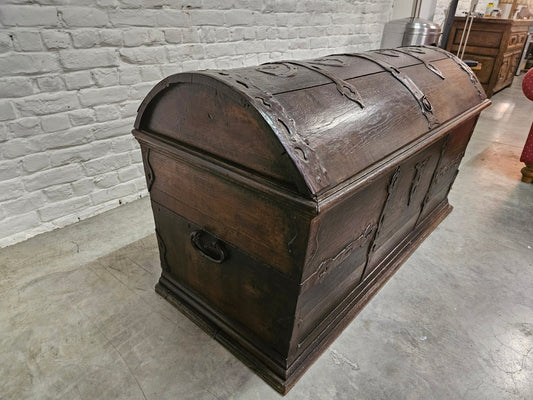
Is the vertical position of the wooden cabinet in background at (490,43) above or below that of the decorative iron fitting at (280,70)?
below

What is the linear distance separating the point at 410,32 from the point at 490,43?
1.94 m

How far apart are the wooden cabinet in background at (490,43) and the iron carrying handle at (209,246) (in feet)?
17.4

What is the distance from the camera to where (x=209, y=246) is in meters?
1.28

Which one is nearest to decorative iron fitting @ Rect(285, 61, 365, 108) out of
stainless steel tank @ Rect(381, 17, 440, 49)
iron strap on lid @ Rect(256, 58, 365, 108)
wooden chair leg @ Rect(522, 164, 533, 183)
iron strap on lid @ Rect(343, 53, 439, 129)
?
iron strap on lid @ Rect(256, 58, 365, 108)

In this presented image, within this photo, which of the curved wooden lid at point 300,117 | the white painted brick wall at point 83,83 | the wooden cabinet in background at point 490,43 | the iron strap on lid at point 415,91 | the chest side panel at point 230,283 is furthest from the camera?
the wooden cabinet in background at point 490,43

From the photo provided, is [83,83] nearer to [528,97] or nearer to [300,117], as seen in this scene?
[300,117]

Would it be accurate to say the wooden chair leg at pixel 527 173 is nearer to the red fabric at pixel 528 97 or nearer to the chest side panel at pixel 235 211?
the red fabric at pixel 528 97

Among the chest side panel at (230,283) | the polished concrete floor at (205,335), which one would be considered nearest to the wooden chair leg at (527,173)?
the polished concrete floor at (205,335)

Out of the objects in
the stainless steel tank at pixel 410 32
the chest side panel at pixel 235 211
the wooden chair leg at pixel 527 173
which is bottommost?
the wooden chair leg at pixel 527 173

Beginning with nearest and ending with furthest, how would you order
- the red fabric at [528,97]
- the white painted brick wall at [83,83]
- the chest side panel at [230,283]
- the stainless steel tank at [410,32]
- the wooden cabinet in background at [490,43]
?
the chest side panel at [230,283], the white painted brick wall at [83,83], the red fabric at [528,97], the stainless steel tank at [410,32], the wooden cabinet in background at [490,43]

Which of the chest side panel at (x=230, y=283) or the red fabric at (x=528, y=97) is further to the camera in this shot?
the red fabric at (x=528, y=97)

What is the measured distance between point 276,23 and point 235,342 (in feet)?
8.52

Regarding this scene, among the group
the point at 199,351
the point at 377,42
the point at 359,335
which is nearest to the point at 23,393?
the point at 199,351

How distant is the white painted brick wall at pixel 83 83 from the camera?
1.68 meters
